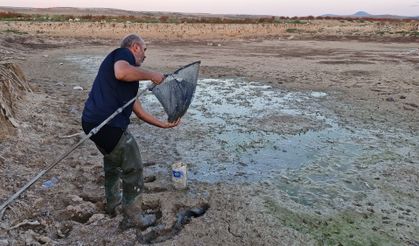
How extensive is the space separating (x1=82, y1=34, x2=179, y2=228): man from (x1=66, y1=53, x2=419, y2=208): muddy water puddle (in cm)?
150

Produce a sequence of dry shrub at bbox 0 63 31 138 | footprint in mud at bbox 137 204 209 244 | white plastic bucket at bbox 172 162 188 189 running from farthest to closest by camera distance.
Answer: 1. dry shrub at bbox 0 63 31 138
2. white plastic bucket at bbox 172 162 188 189
3. footprint in mud at bbox 137 204 209 244

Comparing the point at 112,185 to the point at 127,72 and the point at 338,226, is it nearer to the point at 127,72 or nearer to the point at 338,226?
the point at 127,72

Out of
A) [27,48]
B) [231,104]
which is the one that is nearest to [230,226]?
[231,104]

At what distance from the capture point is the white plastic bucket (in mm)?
5594

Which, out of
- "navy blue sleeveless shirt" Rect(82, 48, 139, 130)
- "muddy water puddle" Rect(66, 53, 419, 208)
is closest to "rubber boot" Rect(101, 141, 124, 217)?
"navy blue sleeveless shirt" Rect(82, 48, 139, 130)

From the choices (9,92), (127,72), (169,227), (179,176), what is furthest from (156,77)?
(9,92)

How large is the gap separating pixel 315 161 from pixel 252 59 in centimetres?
1322

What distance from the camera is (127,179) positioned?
4.70 meters

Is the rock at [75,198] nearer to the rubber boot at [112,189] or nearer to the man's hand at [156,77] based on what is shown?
the rubber boot at [112,189]

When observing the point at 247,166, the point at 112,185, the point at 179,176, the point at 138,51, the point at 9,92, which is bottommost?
the point at 247,166

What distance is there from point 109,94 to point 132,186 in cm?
109

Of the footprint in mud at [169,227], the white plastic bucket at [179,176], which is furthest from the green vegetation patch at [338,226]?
the white plastic bucket at [179,176]

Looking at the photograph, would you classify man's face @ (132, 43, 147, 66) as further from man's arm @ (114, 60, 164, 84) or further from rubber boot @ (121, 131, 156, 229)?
rubber boot @ (121, 131, 156, 229)

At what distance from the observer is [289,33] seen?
36.4m
